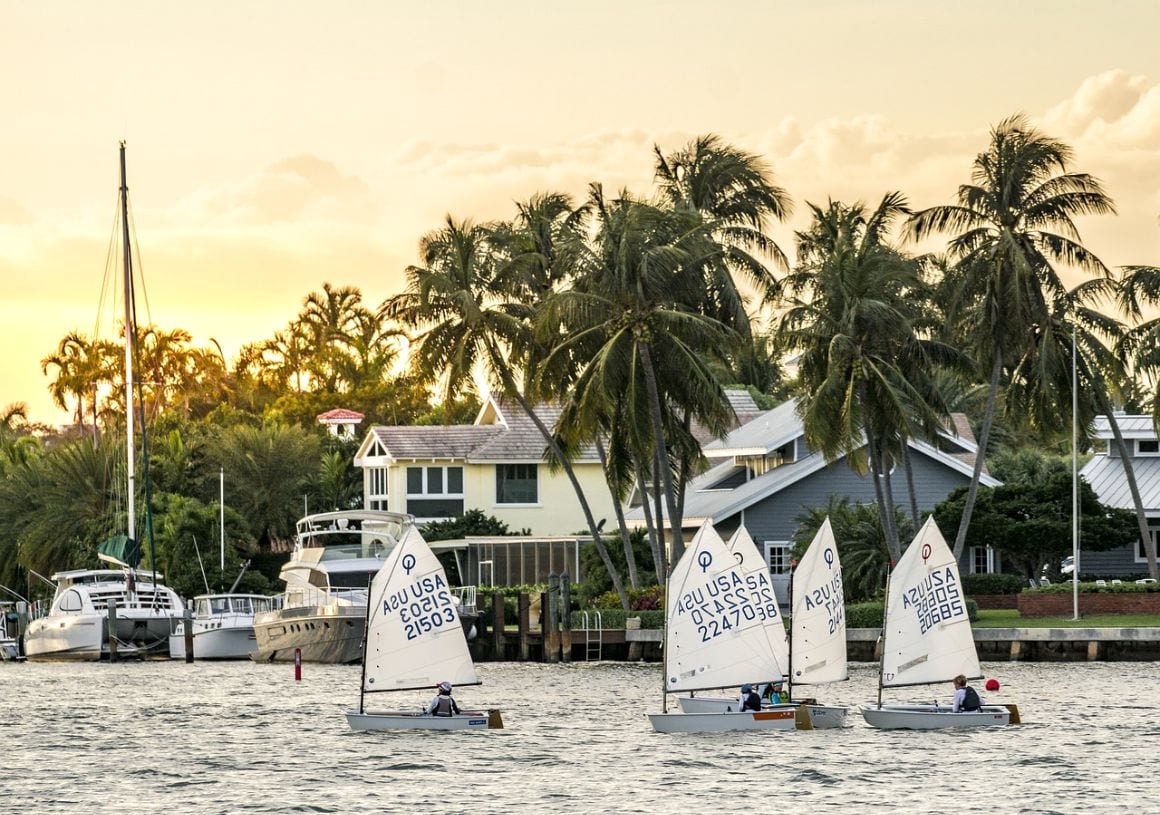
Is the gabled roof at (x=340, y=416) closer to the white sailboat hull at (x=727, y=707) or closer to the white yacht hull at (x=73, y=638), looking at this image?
the white yacht hull at (x=73, y=638)

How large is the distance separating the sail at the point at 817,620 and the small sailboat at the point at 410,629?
7.30 meters

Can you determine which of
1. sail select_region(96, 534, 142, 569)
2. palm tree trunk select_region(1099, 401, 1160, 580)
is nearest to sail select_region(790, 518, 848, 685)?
palm tree trunk select_region(1099, 401, 1160, 580)

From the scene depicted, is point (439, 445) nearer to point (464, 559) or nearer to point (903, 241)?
point (464, 559)

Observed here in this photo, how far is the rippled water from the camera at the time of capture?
33688 millimetres

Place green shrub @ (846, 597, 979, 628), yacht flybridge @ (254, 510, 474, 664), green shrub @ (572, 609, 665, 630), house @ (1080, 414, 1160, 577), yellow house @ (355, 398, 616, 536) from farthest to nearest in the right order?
1. yellow house @ (355, 398, 616, 536)
2. house @ (1080, 414, 1160, 577)
3. yacht flybridge @ (254, 510, 474, 664)
4. green shrub @ (572, 609, 665, 630)
5. green shrub @ (846, 597, 979, 628)

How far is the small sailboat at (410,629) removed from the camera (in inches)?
1649

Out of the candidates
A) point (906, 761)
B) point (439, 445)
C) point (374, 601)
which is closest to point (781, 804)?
point (906, 761)

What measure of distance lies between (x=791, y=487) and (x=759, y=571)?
35.6 m

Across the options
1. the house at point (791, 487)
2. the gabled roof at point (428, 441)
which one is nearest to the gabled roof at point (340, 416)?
the gabled roof at point (428, 441)

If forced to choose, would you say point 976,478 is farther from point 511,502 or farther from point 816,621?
point 511,502

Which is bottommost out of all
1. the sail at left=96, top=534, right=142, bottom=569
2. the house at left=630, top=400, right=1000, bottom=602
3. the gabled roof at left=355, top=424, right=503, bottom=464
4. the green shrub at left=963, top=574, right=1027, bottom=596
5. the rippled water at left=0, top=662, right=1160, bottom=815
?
the rippled water at left=0, top=662, right=1160, bottom=815

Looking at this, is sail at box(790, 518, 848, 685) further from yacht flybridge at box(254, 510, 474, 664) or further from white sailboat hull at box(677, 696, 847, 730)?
yacht flybridge at box(254, 510, 474, 664)

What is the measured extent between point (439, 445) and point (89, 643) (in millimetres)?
22890

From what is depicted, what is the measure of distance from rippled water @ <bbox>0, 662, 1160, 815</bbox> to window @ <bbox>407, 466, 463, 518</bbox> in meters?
36.2
